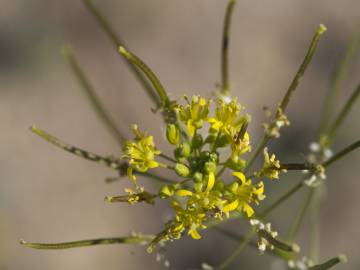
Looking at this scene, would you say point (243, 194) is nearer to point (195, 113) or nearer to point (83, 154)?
point (195, 113)

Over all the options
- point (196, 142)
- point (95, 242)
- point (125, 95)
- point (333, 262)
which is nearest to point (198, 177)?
point (196, 142)

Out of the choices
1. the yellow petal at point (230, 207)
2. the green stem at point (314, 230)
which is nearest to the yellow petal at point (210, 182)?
the yellow petal at point (230, 207)

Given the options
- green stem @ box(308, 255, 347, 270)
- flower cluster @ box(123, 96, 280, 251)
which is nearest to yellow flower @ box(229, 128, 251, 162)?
flower cluster @ box(123, 96, 280, 251)

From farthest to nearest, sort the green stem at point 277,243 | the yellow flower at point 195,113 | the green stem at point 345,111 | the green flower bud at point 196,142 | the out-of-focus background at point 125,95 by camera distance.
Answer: the out-of-focus background at point 125,95 → the green stem at point 345,111 → the green flower bud at point 196,142 → the yellow flower at point 195,113 → the green stem at point 277,243

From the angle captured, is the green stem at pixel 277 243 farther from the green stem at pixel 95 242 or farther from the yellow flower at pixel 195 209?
the green stem at pixel 95 242

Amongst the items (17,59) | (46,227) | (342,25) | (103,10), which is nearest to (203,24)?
(103,10)

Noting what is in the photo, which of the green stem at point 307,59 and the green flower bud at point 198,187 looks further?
the green flower bud at point 198,187

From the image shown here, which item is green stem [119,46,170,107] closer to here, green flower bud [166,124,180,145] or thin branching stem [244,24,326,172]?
green flower bud [166,124,180,145]
